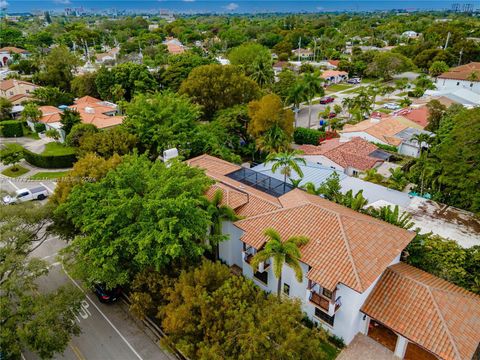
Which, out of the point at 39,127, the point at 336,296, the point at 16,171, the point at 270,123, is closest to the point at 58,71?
the point at 39,127

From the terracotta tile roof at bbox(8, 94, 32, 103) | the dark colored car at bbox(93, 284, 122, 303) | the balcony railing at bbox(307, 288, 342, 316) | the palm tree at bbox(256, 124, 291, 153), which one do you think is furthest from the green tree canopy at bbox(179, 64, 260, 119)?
the balcony railing at bbox(307, 288, 342, 316)

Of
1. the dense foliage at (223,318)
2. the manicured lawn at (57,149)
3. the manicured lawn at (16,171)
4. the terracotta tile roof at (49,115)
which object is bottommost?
the manicured lawn at (16,171)

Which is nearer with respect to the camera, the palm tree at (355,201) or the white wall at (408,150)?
the palm tree at (355,201)

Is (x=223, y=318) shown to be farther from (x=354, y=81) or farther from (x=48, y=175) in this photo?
(x=354, y=81)

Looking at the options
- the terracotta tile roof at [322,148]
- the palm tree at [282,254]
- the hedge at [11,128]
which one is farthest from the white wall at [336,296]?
the hedge at [11,128]

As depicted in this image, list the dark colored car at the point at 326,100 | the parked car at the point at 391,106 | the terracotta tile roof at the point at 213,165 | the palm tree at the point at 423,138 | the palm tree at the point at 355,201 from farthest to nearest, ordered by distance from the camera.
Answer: the dark colored car at the point at 326,100
the parked car at the point at 391,106
the palm tree at the point at 423,138
the terracotta tile roof at the point at 213,165
the palm tree at the point at 355,201

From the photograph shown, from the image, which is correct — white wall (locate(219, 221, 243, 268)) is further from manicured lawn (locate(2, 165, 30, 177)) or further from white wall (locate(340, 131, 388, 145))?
manicured lawn (locate(2, 165, 30, 177))

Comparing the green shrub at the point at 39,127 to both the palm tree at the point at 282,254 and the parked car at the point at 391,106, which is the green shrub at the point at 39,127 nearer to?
the palm tree at the point at 282,254

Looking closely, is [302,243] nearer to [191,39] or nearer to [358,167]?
[358,167]
